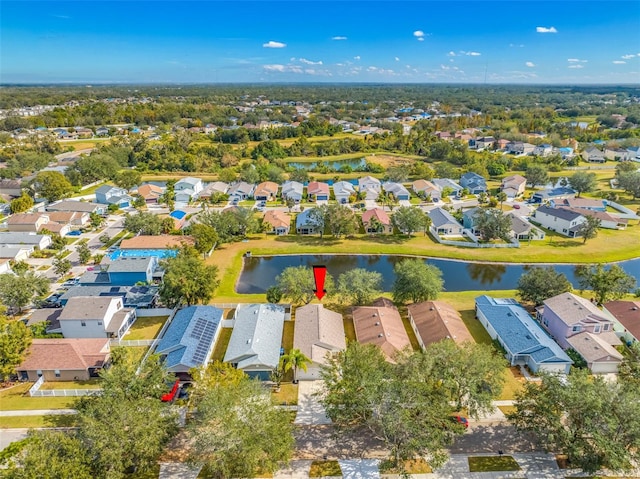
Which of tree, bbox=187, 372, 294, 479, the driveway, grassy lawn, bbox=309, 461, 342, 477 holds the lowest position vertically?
the driveway

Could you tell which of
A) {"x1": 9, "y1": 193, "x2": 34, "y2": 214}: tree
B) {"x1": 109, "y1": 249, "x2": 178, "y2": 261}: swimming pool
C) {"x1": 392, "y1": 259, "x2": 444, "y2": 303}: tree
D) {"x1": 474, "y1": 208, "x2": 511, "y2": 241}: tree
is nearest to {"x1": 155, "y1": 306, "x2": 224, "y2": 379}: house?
{"x1": 109, "y1": 249, "x2": 178, "y2": 261}: swimming pool

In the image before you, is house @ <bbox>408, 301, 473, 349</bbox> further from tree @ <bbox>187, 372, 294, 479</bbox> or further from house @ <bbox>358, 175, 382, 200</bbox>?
house @ <bbox>358, 175, 382, 200</bbox>

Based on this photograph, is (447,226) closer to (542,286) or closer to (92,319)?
(542,286)

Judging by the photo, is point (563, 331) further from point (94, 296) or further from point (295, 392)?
point (94, 296)

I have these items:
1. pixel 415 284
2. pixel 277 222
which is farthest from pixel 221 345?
pixel 277 222

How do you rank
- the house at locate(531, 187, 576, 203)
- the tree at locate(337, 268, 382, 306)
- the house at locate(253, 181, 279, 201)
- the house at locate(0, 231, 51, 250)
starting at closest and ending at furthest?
the tree at locate(337, 268, 382, 306), the house at locate(0, 231, 51, 250), the house at locate(531, 187, 576, 203), the house at locate(253, 181, 279, 201)

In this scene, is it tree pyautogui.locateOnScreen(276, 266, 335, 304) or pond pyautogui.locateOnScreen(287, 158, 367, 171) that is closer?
tree pyautogui.locateOnScreen(276, 266, 335, 304)

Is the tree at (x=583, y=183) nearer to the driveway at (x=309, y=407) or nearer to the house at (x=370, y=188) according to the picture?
the house at (x=370, y=188)

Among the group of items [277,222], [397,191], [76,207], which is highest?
[397,191]
